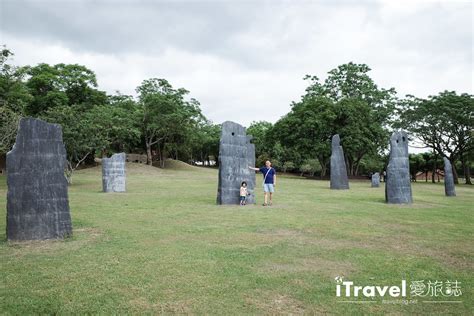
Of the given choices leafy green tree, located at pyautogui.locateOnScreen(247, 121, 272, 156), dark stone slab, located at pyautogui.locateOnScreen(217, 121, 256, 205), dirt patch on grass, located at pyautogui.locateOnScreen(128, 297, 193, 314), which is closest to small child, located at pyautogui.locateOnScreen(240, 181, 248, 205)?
dark stone slab, located at pyautogui.locateOnScreen(217, 121, 256, 205)

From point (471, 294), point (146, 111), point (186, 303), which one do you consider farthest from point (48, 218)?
point (146, 111)

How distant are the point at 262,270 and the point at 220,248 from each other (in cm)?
141

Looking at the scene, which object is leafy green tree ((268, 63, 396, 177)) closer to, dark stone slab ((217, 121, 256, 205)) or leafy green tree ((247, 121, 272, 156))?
leafy green tree ((247, 121, 272, 156))

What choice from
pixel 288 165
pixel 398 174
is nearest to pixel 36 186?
pixel 398 174

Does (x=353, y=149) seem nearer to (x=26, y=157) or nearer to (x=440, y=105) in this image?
(x=440, y=105)

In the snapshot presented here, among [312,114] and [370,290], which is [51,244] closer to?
[370,290]

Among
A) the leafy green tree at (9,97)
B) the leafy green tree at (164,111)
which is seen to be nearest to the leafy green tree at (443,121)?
the leafy green tree at (164,111)

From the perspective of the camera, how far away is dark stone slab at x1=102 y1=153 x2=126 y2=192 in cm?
1880

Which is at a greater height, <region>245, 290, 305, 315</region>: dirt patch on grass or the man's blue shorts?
the man's blue shorts

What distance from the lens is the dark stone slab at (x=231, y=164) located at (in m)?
13.8

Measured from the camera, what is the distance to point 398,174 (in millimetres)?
14953

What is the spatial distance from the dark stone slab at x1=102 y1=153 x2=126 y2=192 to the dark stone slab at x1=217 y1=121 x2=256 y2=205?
291 inches

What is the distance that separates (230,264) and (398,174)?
37.4 ft

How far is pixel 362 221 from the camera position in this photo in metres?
9.98
